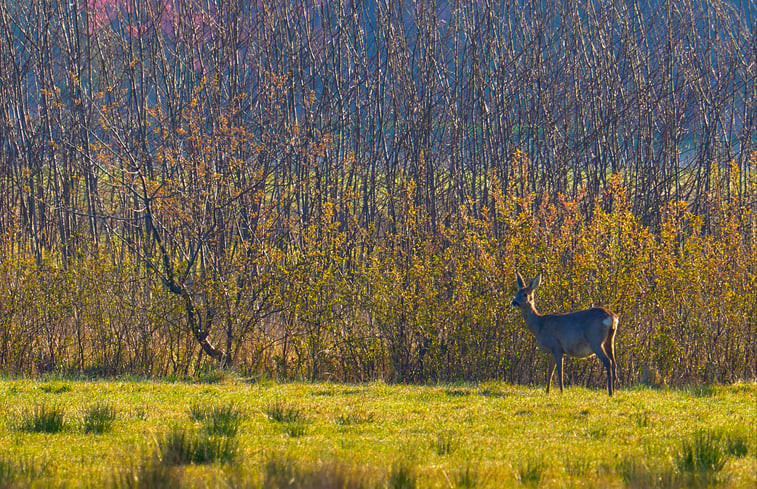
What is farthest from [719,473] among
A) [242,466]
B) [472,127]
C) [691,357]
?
[472,127]

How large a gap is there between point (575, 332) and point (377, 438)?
14.9 ft

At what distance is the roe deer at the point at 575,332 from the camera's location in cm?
1027

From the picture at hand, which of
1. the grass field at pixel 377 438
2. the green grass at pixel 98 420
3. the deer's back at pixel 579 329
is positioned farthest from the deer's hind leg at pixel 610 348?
the green grass at pixel 98 420

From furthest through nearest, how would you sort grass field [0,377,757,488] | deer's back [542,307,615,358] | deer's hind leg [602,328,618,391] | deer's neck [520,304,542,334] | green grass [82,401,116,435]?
deer's neck [520,304,542,334], deer's hind leg [602,328,618,391], deer's back [542,307,615,358], green grass [82,401,116,435], grass field [0,377,757,488]

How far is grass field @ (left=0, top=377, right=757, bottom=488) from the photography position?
475 cm

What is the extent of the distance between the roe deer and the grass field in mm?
473

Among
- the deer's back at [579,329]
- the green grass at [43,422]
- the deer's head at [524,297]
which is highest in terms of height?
the deer's head at [524,297]

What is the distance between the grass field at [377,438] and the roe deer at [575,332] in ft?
1.55

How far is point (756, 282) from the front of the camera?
1339 centimetres

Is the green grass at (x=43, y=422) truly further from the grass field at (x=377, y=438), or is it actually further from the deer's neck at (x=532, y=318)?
the deer's neck at (x=532, y=318)

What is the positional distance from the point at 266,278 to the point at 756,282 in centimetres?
812

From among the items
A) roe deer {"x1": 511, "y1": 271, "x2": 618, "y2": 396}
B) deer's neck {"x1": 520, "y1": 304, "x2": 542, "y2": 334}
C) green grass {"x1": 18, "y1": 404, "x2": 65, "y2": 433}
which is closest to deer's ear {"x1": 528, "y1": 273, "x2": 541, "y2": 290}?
roe deer {"x1": 511, "y1": 271, "x2": 618, "y2": 396}

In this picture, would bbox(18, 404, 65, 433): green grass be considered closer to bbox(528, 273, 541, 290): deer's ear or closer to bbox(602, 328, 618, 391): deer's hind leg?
bbox(528, 273, 541, 290): deer's ear

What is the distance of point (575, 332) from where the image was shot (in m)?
10.5
